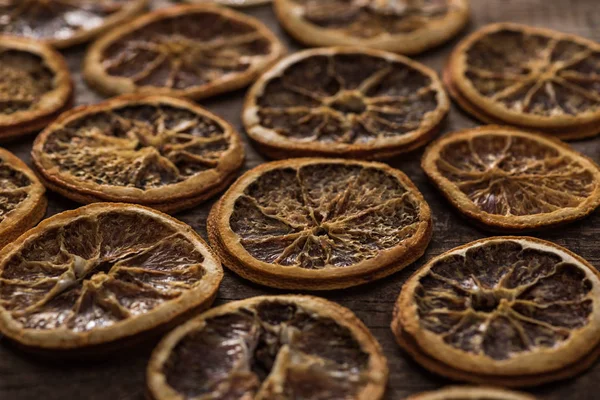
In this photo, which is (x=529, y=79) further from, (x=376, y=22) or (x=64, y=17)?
(x=64, y=17)

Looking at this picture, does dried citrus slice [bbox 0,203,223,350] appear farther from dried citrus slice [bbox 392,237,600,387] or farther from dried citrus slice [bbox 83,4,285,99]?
dried citrus slice [bbox 83,4,285,99]

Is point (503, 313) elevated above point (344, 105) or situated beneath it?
situated beneath

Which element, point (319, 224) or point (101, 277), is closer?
point (101, 277)

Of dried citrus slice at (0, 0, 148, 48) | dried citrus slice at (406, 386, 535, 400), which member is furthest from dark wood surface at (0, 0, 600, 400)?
dried citrus slice at (0, 0, 148, 48)

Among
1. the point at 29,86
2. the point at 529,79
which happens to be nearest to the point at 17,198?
the point at 29,86

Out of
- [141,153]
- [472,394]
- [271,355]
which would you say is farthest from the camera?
[141,153]

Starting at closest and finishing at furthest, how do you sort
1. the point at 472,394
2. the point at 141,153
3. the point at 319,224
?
1. the point at 472,394
2. the point at 319,224
3. the point at 141,153
